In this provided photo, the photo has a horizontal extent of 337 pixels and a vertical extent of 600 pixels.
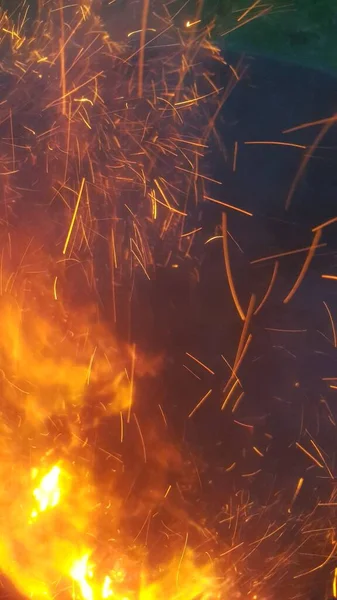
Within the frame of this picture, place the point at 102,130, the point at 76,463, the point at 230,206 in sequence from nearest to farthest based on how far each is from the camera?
the point at 230,206 < the point at 102,130 < the point at 76,463

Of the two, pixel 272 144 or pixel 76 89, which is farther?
pixel 76 89

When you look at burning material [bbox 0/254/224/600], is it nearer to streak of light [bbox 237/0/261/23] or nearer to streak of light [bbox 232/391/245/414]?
streak of light [bbox 232/391/245/414]

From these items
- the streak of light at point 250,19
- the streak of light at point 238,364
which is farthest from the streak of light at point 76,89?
the streak of light at point 238,364

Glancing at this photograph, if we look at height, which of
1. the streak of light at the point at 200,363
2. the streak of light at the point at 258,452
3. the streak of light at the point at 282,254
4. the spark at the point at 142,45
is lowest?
the streak of light at the point at 258,452

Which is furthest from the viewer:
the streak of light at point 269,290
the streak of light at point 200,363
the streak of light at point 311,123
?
the streak of light at point 200,363

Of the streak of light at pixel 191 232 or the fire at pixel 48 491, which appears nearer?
the streak of light at pixel 191 232

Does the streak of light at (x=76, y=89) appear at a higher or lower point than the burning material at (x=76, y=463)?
higher

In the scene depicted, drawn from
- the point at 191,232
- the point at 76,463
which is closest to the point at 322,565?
the point at 76,463

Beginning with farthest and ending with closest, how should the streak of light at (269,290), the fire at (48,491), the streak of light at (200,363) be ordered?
the fire at (48,491) → the streak of light at (200,363) → the streak of light at (269,290)

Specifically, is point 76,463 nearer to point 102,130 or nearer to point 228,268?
point 228,268

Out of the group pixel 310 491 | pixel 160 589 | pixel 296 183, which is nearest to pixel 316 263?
pixel 296 183

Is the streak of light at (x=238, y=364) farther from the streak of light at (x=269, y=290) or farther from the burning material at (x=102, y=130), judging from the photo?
the burning material at (x=102, y=130)

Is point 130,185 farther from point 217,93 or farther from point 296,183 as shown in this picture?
point 296,183

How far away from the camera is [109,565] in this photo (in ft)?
6.46
